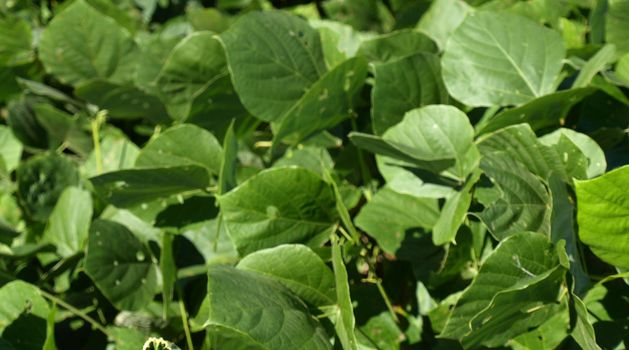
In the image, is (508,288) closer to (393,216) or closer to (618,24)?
(393,216)

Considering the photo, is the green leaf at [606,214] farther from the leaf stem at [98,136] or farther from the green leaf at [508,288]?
the leaf stem at [98,136]

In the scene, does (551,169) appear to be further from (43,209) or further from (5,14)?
(5,14)

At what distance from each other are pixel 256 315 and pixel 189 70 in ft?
1.87

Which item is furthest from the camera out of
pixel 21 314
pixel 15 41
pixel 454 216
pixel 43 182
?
pixel 15 41

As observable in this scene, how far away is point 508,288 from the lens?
2.54 feet

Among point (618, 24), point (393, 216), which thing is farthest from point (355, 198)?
point (618, 24)

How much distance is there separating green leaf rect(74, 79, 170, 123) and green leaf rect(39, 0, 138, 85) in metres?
0.08

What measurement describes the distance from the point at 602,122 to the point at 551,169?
193mm

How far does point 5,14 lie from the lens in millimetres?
1874

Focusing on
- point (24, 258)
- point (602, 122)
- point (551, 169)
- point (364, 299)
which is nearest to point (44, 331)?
point (24, 258)

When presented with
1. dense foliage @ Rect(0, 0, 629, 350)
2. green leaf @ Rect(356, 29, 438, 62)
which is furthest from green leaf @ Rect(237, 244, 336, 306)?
green leaf @ Rect(356, 29, 438, 62)

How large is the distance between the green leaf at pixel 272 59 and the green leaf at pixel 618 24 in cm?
40

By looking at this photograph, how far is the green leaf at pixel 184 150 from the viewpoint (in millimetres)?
1049

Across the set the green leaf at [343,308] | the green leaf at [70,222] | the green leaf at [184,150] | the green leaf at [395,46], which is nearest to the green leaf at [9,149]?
the green leaf at [70,222]
